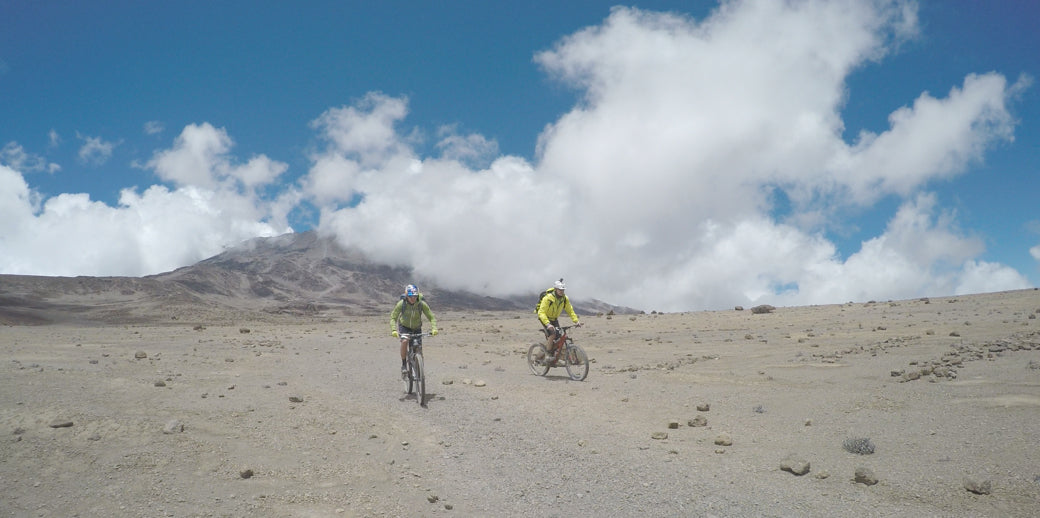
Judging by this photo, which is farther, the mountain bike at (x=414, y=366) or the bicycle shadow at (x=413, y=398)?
the bicycle shadow at (x=413, y=398)

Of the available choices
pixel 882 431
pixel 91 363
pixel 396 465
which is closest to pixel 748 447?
pixel 882 431

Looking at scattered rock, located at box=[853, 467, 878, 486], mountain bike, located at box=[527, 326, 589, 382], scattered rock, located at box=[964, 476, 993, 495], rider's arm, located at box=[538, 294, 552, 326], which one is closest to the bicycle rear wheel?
rider's arm, located at box=[538, 294, 552, 326]

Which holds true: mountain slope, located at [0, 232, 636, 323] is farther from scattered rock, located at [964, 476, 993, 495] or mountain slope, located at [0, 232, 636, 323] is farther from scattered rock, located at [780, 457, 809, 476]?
scattered rock, located at [964, 476, 993, 495]

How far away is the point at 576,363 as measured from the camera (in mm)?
14953

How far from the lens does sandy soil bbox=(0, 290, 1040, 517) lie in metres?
5.96

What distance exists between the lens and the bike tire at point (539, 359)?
15.6m

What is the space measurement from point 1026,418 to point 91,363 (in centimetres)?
2120

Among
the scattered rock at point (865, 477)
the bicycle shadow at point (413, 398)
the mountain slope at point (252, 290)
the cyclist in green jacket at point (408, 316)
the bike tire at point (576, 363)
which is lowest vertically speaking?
the scattered rock at point (865, 477)

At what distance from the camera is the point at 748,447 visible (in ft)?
26.3

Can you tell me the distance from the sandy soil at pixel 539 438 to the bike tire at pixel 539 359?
360 mm

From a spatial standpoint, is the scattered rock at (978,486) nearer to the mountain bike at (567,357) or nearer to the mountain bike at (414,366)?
the mountain bike at (414,366)

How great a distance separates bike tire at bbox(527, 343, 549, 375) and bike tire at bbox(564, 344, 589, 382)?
648 mm

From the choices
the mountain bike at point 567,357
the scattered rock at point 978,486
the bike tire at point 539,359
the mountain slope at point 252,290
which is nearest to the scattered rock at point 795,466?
the scattered rock at point 978,486

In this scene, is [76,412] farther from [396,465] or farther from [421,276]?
[421,276]
